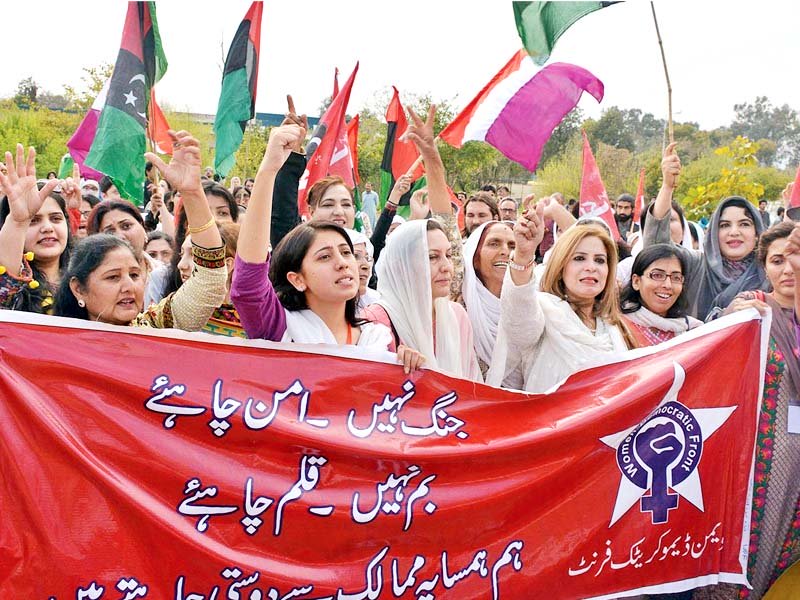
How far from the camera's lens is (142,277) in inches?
116

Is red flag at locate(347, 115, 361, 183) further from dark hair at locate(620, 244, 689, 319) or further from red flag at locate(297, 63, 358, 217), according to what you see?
dark hair at locate(620, 244, 689, 319)

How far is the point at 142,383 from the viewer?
8.39ft

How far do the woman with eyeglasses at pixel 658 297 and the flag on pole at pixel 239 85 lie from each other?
10.4 feet

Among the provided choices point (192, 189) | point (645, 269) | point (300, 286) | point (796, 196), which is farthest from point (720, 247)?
point (192, 189)

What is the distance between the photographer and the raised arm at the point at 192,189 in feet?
8.79

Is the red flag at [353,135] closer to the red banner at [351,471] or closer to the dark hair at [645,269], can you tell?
the dark hair at [645,269]

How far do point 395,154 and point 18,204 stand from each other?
4.98 metres

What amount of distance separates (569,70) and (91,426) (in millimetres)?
4257

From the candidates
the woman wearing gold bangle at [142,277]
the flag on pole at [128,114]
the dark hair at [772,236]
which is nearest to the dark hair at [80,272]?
the woman wearing gold bangle at [142,277]

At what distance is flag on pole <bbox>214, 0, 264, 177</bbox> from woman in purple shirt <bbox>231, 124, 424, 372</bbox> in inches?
120

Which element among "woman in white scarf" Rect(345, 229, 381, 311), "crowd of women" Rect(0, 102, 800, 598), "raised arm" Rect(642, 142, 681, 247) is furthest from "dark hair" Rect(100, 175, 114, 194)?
"raised arm" Rect(642, 142, 681, 247)

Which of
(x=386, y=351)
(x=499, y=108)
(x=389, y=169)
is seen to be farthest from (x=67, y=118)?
Result: (x=386, y=351)

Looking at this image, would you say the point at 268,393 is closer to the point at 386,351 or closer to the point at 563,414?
the point at 386,351

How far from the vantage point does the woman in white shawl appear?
10.5ft
